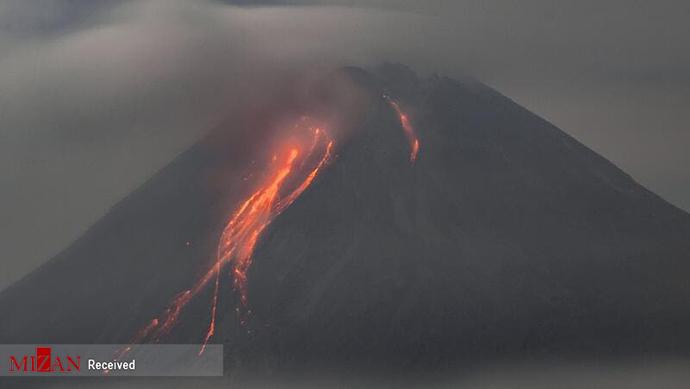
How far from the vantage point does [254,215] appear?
84562mm

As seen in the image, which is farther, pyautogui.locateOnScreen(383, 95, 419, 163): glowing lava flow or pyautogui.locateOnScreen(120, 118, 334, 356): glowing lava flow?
pyautogui.locateOnScreen(383, 95, 419, 163): glowing lava flow

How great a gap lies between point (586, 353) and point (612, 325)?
3.27 meters

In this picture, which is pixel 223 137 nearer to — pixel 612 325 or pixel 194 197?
pixel 194 197

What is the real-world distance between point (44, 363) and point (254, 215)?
1555 cm

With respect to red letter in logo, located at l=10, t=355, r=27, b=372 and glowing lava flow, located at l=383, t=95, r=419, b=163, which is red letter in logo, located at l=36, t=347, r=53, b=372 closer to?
red letter in logo, located at l=10, t=355, r=27, b=372

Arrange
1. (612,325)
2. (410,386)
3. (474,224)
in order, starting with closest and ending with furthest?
(410,386), (612,325), (474,224)

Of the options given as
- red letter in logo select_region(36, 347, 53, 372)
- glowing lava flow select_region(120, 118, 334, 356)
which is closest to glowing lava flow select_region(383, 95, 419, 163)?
glowing lava flow select_region(120, 118, 334, 356)

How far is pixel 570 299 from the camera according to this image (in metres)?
80.5

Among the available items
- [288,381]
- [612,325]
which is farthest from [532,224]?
[288,381]

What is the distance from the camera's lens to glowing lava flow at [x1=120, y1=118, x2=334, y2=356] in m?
78.0

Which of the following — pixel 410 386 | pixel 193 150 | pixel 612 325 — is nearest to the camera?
pixel 410 386

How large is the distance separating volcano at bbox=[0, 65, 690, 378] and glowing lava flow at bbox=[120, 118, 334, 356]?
61 cm

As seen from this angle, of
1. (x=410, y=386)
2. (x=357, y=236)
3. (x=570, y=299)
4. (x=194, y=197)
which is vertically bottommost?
(x=410, y=386)

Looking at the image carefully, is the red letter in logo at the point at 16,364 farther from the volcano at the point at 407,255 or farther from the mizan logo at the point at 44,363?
the volcano at the point at 407,255
